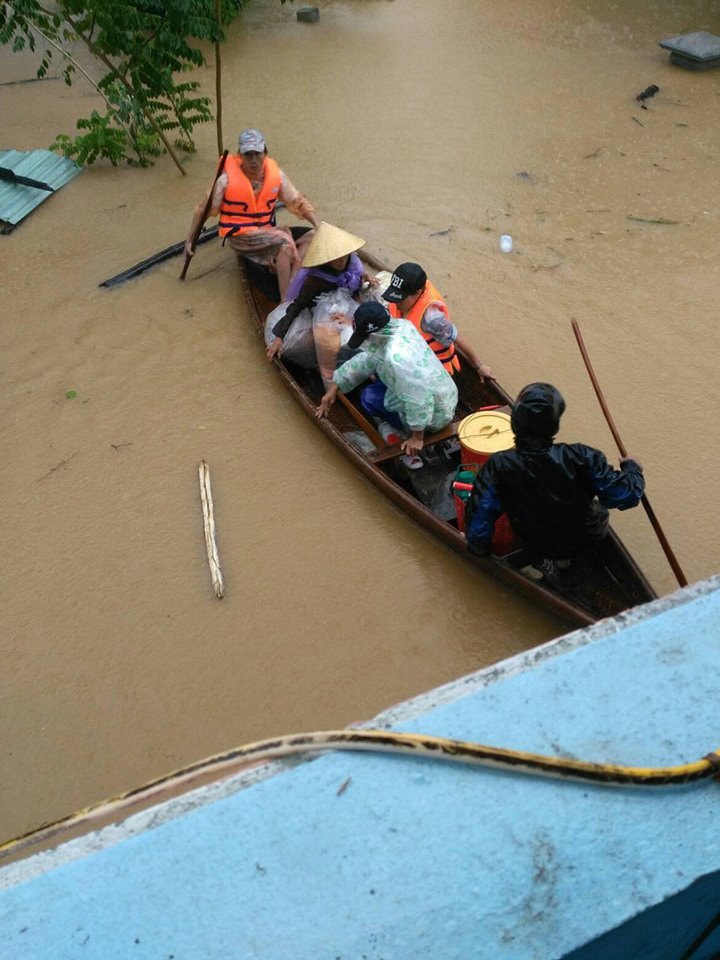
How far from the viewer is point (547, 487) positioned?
380 cm

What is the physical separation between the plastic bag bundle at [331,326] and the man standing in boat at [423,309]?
0.46m

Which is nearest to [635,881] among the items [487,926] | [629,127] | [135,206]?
[487,926]

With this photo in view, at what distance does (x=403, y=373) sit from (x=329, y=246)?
4.18 feet

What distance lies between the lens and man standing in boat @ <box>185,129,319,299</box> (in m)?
6.36

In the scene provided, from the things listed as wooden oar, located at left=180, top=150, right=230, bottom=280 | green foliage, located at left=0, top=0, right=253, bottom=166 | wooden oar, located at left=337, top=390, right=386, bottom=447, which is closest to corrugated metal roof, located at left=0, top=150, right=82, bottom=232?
green foliage, located at left=0, top=0, right=253, bottom=166

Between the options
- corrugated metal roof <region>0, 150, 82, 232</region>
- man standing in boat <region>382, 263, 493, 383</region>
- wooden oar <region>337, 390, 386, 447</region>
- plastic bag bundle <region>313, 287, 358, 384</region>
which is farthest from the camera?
corrugated metal roof <region>0, 150, 82, 232</region>

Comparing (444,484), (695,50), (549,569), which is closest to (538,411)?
(549,569)

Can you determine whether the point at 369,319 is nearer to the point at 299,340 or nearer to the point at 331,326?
the point at 331,326

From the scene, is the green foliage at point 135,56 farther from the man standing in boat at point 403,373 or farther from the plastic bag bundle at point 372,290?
the man standing in boat at point 403,373

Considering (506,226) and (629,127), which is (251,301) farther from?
(629,127)

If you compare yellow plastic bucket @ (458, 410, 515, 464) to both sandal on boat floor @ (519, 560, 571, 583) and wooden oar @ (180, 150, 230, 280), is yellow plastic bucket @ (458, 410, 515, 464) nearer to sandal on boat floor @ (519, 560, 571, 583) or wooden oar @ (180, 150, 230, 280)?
sandal on boat floor @ (519, 560, 571, 583)

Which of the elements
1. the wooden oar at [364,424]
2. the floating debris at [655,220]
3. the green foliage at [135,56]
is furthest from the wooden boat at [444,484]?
the floating debris at [655,220]

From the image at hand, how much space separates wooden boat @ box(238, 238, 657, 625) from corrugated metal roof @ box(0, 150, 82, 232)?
2.69 metres

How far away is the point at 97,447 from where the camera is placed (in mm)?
5891
